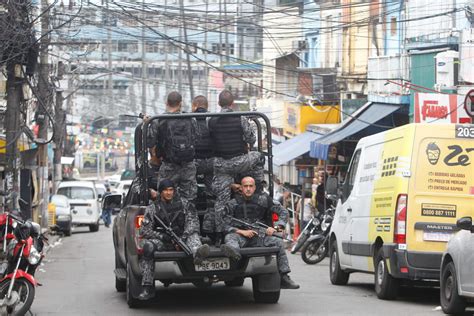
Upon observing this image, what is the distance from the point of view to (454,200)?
46.1ft

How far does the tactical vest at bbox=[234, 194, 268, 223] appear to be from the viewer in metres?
13.3

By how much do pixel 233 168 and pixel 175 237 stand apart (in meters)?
1.23

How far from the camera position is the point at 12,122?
24.6 m

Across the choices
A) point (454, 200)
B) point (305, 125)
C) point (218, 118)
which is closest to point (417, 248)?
point (454, 200)

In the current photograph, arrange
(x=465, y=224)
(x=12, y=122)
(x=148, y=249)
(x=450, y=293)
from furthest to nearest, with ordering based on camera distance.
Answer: (x=12, y=122)
(x=450, y=293)
(x=148, y=249)
(x=465, y=224)

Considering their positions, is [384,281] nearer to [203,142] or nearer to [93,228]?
[203,142]

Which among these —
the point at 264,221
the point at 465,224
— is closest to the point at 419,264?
the point at 465,224

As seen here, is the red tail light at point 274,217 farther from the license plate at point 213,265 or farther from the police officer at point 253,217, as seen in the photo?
the license plate at point 213,265

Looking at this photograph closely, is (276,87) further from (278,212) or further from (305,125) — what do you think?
(278,212)

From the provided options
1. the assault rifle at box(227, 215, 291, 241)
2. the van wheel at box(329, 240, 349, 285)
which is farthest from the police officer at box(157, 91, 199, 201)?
the van wheel at box(329, 240, 349, 285)

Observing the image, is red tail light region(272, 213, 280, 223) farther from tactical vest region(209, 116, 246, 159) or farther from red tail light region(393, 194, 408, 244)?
red tail light region(393, 194, 408, 244)

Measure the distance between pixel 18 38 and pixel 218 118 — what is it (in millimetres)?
9260

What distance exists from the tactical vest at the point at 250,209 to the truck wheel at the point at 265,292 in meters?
0.74

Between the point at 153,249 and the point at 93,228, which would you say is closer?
the point at 153,249
